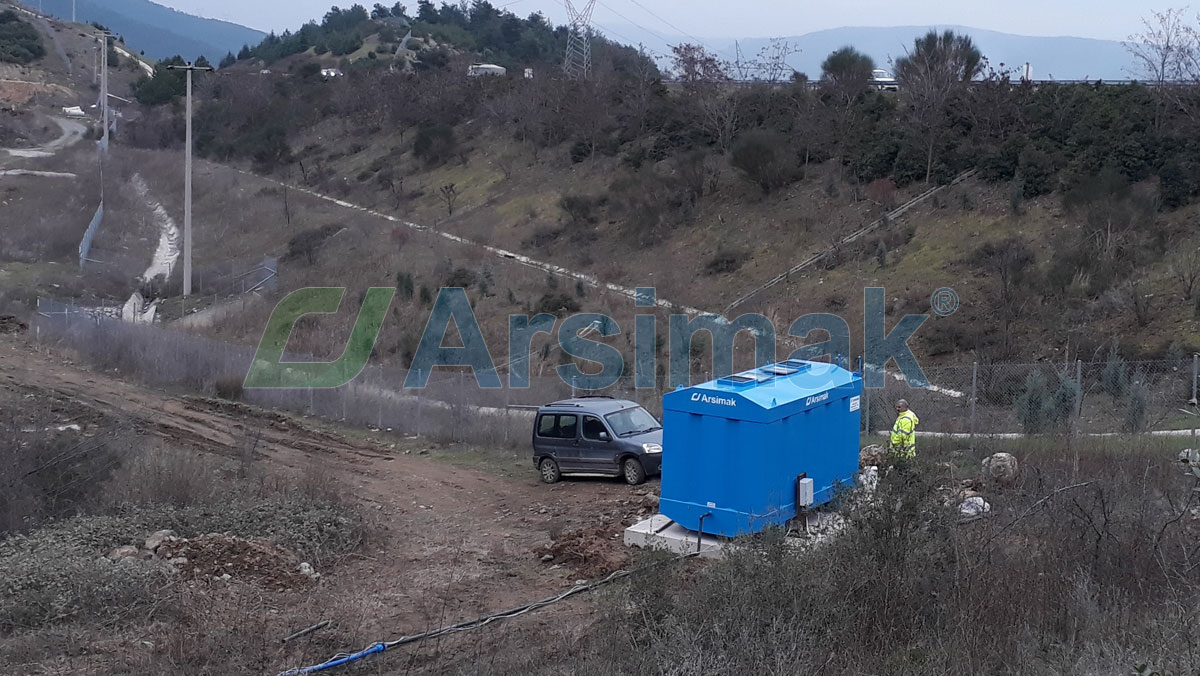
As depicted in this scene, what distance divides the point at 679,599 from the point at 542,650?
1.24m

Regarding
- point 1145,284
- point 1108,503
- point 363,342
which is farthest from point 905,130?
point 1108,503

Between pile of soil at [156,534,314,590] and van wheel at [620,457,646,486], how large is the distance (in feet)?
20.1

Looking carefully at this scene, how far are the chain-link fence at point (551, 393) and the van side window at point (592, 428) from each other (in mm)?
3581

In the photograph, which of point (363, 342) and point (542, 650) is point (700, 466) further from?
point (363, 342)

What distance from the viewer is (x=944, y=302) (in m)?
32.2

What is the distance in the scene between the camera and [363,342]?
33.6 m

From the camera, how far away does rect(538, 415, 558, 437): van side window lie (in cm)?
1781

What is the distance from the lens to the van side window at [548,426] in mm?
17812

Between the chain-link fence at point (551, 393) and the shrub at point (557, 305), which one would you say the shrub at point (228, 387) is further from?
the shrub at point (557, 305)

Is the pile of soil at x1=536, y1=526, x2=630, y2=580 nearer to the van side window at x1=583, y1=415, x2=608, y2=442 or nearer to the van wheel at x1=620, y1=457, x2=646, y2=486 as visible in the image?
the van wheel at x1=620, y1=457, x2=646, y2=486

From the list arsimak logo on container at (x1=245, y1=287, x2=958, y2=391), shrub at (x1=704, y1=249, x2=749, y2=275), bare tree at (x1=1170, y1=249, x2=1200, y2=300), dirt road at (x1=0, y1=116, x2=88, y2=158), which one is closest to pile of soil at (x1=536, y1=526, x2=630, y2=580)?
arsimak logo on container at (x1=245, y1=287, x2=958, y2=391)

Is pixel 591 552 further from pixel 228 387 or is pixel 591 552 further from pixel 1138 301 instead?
pixel 1138 301

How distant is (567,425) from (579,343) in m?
13.3

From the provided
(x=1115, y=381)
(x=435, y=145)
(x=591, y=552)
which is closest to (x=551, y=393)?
(x=591, y=552)
